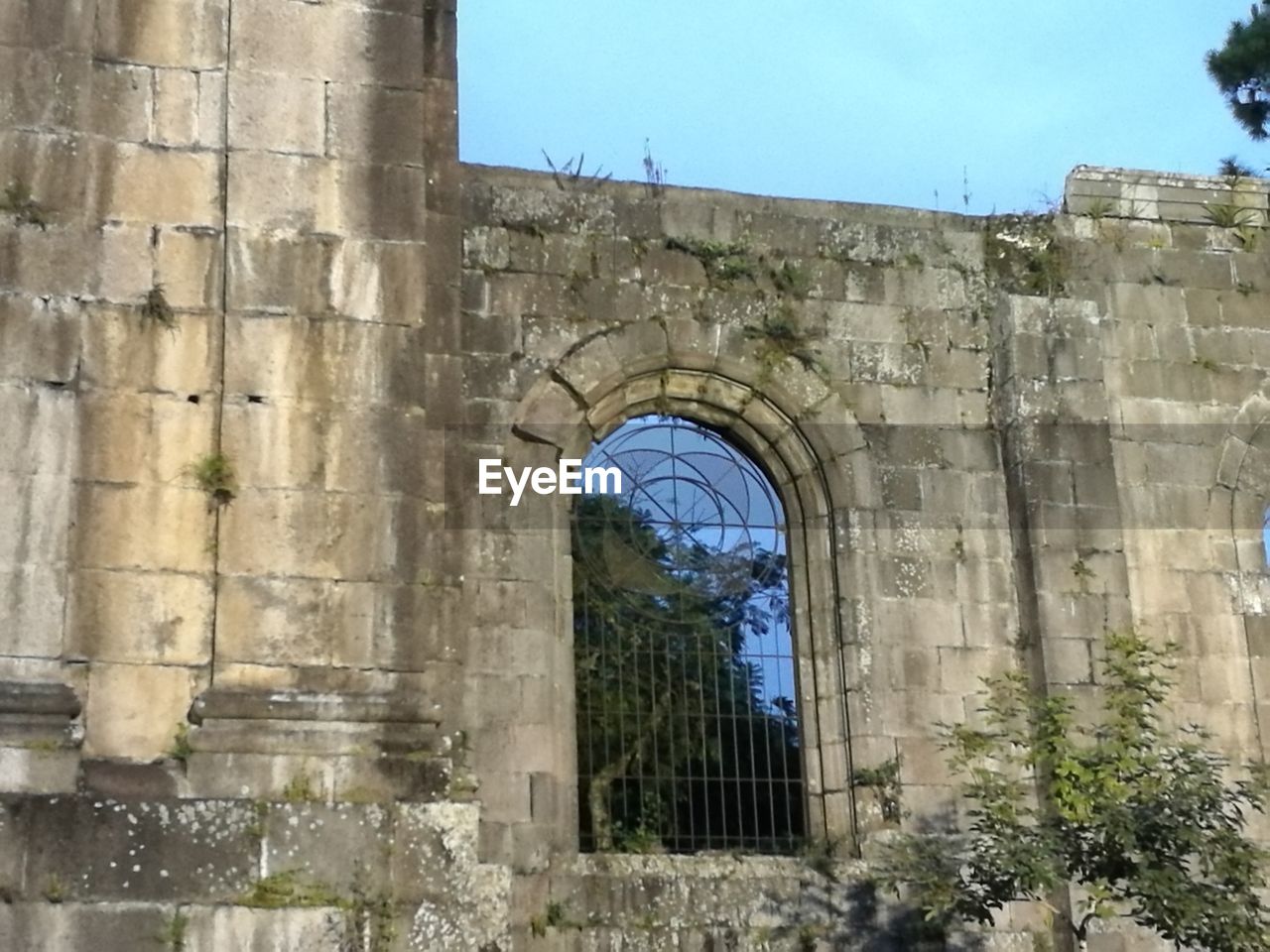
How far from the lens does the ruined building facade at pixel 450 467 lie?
24.2ft

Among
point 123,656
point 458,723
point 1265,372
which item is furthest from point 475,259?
point 1265,372

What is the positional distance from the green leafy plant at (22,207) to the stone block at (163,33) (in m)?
0.71

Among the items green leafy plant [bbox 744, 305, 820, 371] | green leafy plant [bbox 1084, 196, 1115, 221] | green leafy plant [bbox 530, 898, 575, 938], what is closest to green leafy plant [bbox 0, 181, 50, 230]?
green leafy plant [bbox 530, 898, 575, 938]

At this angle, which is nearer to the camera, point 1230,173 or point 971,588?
point 971,588

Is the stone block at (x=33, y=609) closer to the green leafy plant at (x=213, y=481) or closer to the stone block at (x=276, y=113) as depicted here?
the green leafy plant at (x=213, y=481)

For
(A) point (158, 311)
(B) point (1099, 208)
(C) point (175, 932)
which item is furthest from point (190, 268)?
(B) point (1099, 208)

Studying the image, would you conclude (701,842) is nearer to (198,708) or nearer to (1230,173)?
(198,708)

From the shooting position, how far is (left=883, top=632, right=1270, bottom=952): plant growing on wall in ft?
29.1

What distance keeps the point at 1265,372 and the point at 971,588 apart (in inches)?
102

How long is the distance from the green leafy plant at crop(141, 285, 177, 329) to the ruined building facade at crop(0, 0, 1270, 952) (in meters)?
0.02

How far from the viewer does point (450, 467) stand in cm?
1042

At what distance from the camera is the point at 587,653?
1068 centimetres

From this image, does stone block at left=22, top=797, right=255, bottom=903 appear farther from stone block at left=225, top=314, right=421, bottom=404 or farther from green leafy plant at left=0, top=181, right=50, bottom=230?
green leafy plant at left=0, top=181, right=50, bottom=230

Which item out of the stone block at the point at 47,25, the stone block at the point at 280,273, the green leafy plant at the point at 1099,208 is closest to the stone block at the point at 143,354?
the stone block at the point at 280,273
